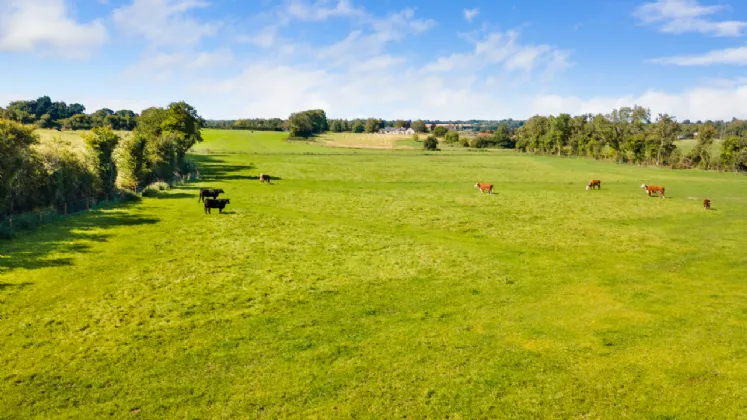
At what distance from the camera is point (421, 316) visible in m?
18.4

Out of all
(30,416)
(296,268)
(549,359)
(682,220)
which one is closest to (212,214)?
(296,268)

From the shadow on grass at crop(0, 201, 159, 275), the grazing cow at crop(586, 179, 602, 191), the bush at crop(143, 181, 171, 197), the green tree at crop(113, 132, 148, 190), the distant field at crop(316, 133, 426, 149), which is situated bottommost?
the shadow on grass at crop(0, 201, 159, 275)

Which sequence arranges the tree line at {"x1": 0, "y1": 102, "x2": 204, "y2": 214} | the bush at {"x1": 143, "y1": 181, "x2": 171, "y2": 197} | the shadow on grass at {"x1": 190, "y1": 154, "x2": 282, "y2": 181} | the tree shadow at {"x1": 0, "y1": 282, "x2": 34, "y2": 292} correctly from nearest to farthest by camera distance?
the tree shadow at {"x1": 0, "y1": 282, "x2": 34, "y2": 292} < the tree line at {"x1": 0, "y1": 102, "x2": 204, "y2": 214} < the bush at {"x1": 143, "y1": 181, "x2": 171, "y2": 197} < the shadow on grass at {"x1": 190, "y1": 154, "x2": 282, "y2": 181}

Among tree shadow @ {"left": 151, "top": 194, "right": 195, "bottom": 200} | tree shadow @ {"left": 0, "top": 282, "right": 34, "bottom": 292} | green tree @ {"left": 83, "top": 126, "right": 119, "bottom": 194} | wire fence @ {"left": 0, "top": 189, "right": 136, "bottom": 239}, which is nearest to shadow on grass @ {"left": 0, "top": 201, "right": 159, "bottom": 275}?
wire fence @ {"left": 0, "top": 189, "right": 136, "bottom": 239}

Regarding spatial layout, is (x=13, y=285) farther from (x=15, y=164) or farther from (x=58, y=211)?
(x=58, y=211)

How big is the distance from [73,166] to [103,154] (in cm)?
380

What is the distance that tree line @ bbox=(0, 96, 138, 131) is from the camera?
138 m

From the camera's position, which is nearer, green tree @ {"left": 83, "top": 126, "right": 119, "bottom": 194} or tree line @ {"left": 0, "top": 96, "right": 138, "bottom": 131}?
green tree @ {"left": 83, "top": 126, "right": 119, "bottom": 194}

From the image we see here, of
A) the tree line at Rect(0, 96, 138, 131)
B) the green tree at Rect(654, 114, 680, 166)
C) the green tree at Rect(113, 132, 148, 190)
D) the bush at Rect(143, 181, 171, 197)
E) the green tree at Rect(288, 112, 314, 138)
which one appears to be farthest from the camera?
the green tree at Rect(288, 112, 314, 138)

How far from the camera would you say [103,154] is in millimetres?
42031

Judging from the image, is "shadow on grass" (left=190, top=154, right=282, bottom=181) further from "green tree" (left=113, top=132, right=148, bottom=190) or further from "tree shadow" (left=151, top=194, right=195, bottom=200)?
"tree shadow" (left=151, top=194, right=195, bottom=200)

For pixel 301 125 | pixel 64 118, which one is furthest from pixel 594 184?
pixel 64 118

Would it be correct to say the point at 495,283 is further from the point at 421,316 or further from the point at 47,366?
the point at 47,366

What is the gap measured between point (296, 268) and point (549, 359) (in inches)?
554
